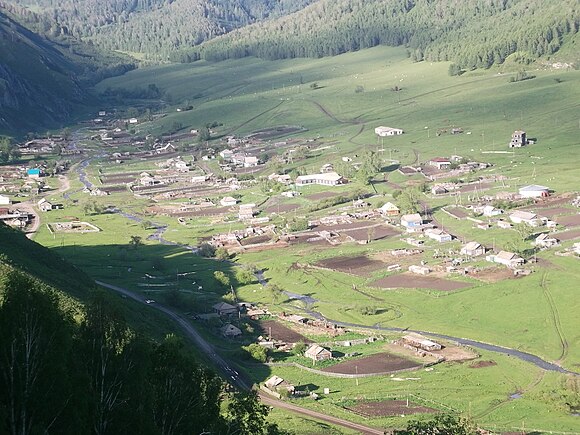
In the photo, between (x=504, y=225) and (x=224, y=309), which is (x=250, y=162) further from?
(x=224, y=309)

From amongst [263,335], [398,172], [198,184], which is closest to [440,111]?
[398,172]

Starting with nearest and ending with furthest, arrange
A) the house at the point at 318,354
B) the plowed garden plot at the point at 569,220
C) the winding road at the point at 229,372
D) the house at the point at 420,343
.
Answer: the winding road at the point at 229,372
the house at the point at 318,354
the house at the point at 420,343
the plowed garden plot at the point at 569,220

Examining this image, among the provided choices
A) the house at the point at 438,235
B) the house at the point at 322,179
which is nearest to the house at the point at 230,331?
the house at the point at 438,235

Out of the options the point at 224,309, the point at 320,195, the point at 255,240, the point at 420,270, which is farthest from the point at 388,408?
the point at 320,195

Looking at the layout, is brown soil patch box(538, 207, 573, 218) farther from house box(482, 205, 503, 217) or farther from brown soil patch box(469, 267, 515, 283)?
brown soil patch box(469, 267, 515, 283)

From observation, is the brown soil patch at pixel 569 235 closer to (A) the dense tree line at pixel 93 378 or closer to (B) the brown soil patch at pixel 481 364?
(B) the brown soil patch at pixel 481 364
